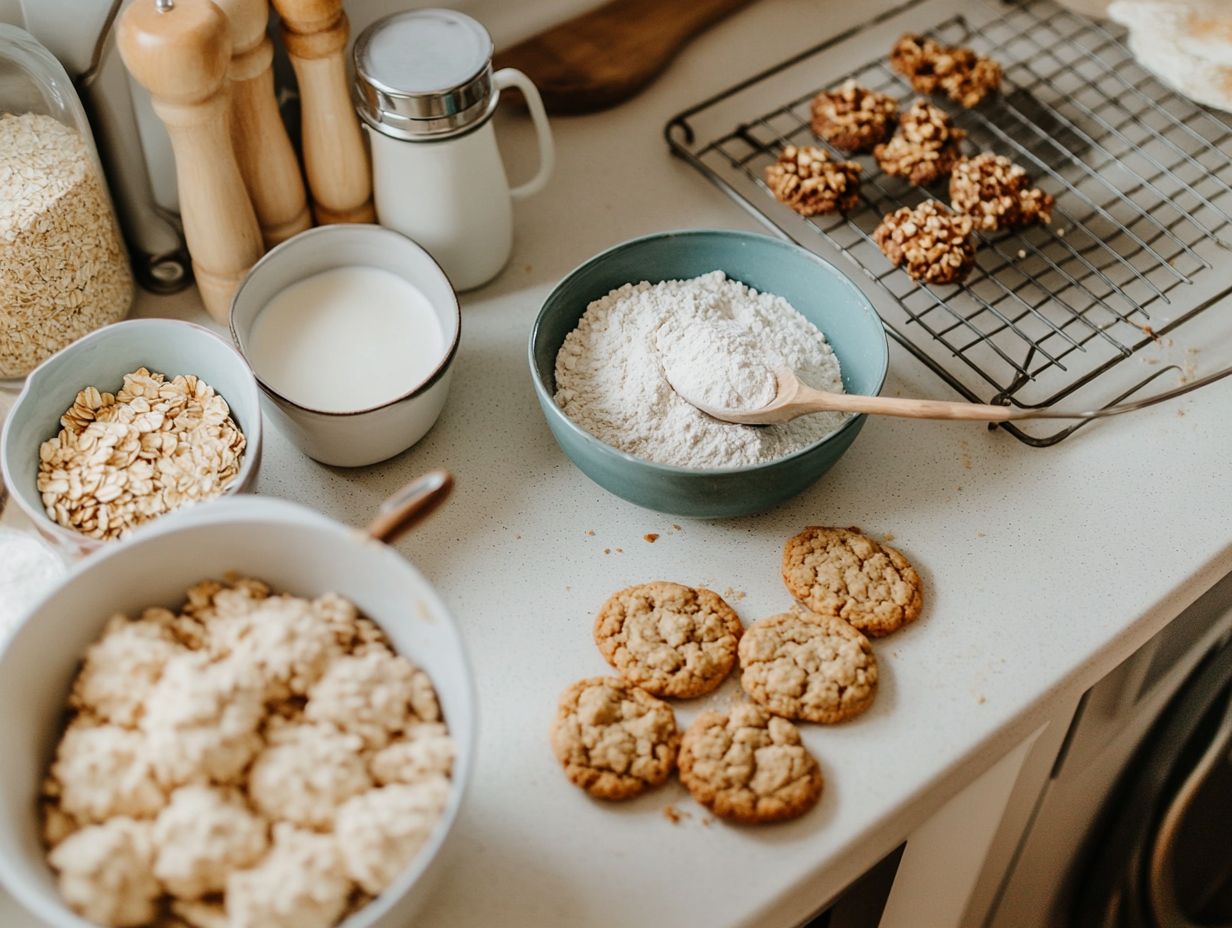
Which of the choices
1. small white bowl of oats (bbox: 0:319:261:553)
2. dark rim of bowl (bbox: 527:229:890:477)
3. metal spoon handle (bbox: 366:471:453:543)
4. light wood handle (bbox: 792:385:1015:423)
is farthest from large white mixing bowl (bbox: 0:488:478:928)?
light wood handle (bbox: 792:385:1015:423)

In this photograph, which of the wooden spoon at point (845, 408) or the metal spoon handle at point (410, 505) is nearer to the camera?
the metal spoon handle at point (410, 505)

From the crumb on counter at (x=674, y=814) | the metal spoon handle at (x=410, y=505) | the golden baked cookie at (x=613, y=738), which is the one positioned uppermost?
the metal spoon handle at (x=410, y=505)

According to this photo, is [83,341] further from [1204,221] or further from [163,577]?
[1204,221]

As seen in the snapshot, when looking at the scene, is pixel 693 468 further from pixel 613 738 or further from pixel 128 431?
pixel 128 431

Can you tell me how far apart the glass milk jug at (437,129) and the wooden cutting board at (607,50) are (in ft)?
0.57

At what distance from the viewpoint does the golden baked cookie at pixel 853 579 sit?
0.76m

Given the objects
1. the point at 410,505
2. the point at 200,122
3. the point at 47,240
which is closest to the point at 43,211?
the point at 47,240

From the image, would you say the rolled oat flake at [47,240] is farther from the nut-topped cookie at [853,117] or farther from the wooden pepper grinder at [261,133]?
the nut-topped cookie at [853,117]

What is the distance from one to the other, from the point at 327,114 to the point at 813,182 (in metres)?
0.40

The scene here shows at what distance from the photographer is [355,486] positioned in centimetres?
83

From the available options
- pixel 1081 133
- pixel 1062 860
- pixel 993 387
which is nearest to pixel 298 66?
pixel 993 387

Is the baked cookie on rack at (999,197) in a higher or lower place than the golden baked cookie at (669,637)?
higher

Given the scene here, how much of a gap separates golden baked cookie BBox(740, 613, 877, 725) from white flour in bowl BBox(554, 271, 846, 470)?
0.12m

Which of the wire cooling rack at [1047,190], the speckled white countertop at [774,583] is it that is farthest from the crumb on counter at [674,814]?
the wire cooling rack at [1047,190]
